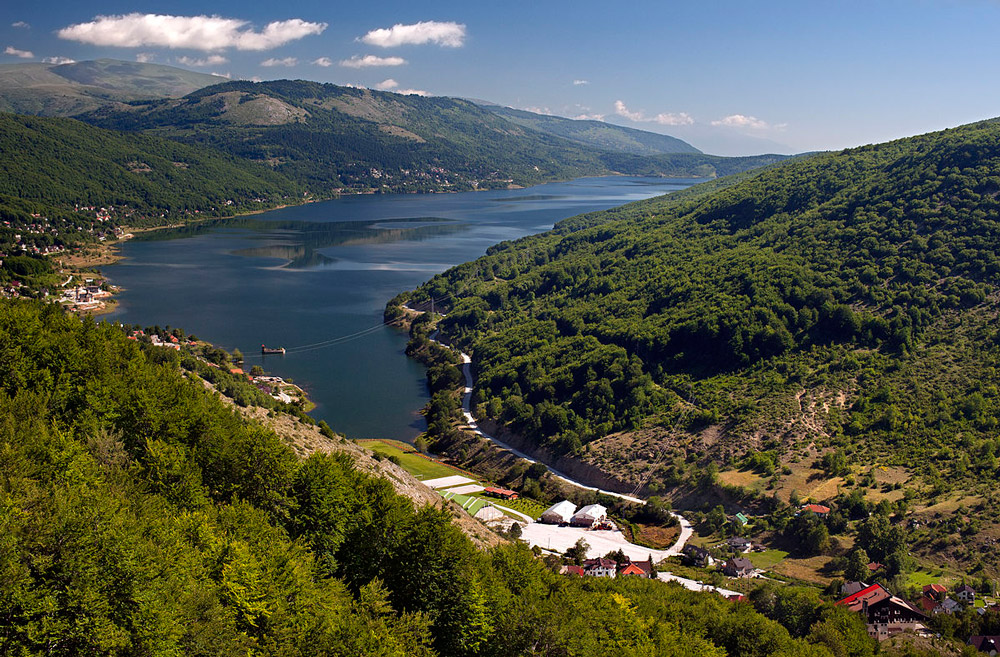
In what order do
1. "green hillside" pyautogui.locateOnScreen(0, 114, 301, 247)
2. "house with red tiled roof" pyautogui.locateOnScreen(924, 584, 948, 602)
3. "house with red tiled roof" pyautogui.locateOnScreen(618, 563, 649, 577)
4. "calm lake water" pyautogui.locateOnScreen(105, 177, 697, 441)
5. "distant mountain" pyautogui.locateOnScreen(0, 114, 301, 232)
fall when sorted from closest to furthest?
"house with red tiled roof" pyautogui.locateOnScreen(924, 584, 948, 602), "house with red tiled roof" pyautogui.locateOnScreen(618, 563, 649, 577), "calm lake water" pyautogui.locateOnScreen(105, 177, 697, 441), "green hillside" pyautogui.locateOnScreen(0, 114, 301, 247), "distant mountain" pyautogui.locateOnScreen(0, 114, 301, 232)

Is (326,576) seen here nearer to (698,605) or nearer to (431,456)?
(698,605)

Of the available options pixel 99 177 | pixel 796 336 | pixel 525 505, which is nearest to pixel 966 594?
pixel 525 505

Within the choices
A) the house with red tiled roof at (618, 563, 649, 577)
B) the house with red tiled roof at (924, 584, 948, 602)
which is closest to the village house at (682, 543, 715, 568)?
the house with red tiled roof at (618, 563, 649, 577)

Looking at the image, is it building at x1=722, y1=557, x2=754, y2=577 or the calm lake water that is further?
the calm lake water

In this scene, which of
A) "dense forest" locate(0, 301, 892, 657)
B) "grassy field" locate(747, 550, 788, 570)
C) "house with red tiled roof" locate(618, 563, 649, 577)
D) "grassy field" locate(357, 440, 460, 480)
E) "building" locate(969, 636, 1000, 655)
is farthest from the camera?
"grassy field" locate(357, 440, 460, 480)

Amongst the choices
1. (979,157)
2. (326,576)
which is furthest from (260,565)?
(979,157)

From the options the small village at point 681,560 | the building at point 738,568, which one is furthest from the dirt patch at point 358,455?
the building at point 738,568

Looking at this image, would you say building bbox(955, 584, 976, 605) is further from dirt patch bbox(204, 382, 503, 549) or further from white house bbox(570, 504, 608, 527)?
dirt patch bbox(204, 382, 503, 549)
